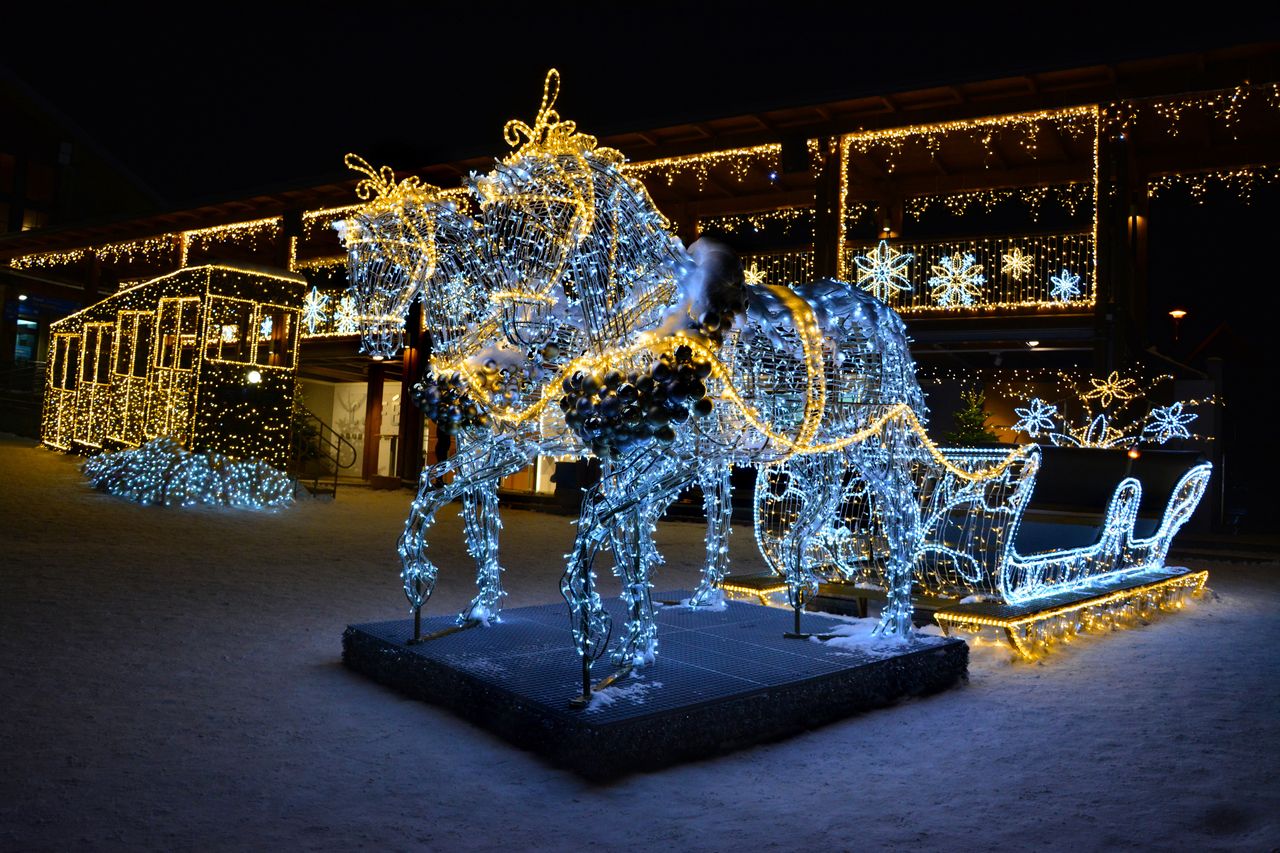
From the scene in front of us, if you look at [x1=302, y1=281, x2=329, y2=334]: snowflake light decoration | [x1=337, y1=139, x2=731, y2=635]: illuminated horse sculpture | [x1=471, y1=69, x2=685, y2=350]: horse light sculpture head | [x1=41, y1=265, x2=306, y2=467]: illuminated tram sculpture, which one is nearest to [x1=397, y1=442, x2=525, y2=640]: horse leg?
[x1=337, y1=139, x2=731, y2=635]: illuminated horse sculpture

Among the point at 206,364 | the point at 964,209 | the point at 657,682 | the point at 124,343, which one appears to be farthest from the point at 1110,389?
the point at 124,343

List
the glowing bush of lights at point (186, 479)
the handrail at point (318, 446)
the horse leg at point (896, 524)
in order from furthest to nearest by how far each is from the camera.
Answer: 1. the handrail at point (318, 446)
2. the glowing bush of lights at point (186, 479)
3. the horse leg at point (896, 524)

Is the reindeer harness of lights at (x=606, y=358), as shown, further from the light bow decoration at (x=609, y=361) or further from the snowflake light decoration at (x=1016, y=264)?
the snowflake light decoration at (x=1016, y=264)

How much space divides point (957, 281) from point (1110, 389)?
2.70 metres

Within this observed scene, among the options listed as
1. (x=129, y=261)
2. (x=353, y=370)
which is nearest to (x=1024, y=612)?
(x=353, y=370)

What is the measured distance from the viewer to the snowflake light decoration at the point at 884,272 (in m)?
14.0

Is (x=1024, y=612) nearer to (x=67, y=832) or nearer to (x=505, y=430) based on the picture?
(x=505, y=430)

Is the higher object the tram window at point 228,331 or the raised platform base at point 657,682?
the tram window at point 228,331

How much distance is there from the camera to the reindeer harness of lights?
417 cm

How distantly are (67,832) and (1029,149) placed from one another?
15.0 m

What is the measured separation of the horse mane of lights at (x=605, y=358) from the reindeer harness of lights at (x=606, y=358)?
10 mm

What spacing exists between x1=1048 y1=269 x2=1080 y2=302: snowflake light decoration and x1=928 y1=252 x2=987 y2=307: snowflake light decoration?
993 millimetres

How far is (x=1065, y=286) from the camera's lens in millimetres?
13266

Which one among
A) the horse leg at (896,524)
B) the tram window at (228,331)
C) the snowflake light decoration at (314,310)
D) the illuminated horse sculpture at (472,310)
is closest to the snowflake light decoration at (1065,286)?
the horse leg at (896,524)
